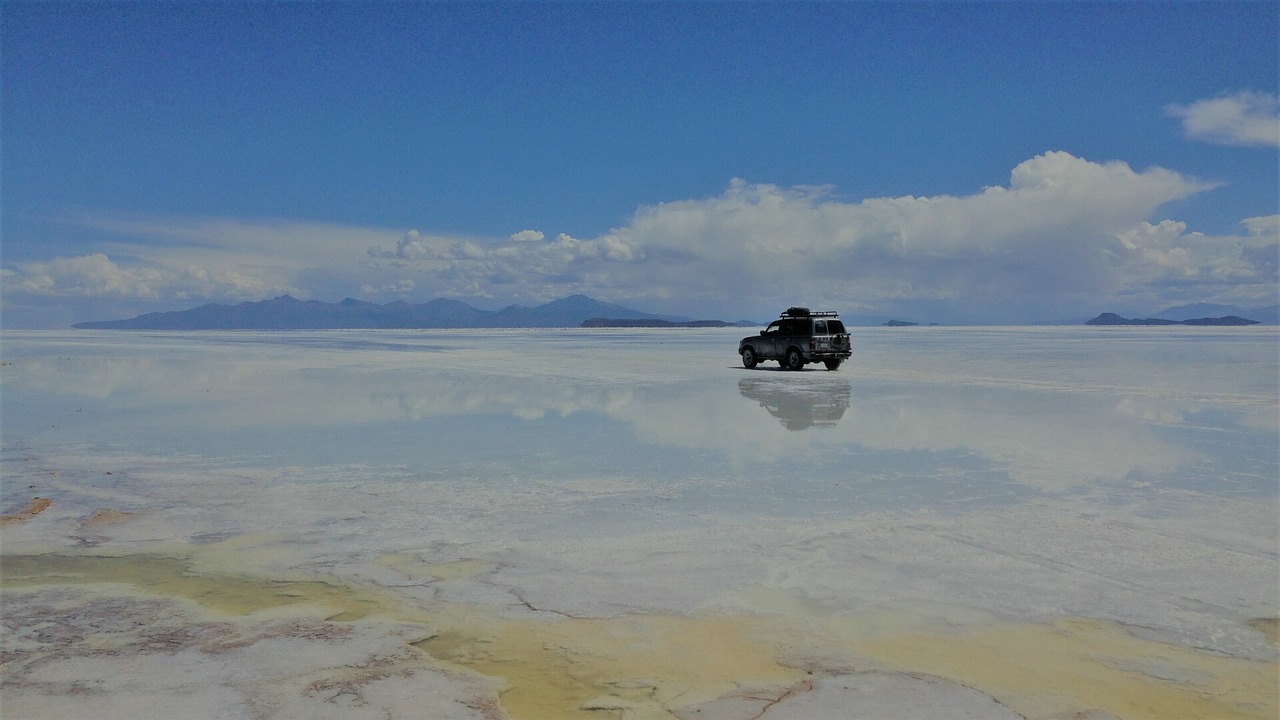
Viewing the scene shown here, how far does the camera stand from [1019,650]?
5668 mm

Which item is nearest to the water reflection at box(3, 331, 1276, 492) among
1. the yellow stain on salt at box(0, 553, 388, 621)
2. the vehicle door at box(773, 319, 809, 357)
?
the vehicle door at box(773, 319, 809, 357)

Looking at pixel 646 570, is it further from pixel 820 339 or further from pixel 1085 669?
pixel 820 339

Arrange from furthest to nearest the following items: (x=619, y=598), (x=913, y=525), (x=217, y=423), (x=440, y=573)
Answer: (x=217, y=423), (x=913, y=525), (x=440, y=573), (x=619, y=598)

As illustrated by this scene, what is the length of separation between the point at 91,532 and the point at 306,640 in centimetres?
468

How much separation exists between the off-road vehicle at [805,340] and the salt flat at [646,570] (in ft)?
54.0

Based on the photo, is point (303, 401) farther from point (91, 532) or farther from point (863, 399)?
point (863, 399)

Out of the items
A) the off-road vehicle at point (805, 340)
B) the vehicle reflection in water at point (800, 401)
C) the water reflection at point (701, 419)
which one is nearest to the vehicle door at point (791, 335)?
the off-road vehicle at point (805, 340)

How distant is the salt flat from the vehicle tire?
1703 centimetres

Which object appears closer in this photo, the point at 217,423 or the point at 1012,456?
the point at 1012,456

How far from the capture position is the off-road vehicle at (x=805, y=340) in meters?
33.0

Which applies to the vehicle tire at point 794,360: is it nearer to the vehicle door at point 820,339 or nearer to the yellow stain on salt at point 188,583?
the vehicle door at point 820,339

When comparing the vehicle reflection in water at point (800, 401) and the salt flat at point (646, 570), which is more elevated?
the vehicle reflection in water at point (800, 401)

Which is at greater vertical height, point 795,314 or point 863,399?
point 795,314

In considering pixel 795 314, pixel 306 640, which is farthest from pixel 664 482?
pixel 795 314
